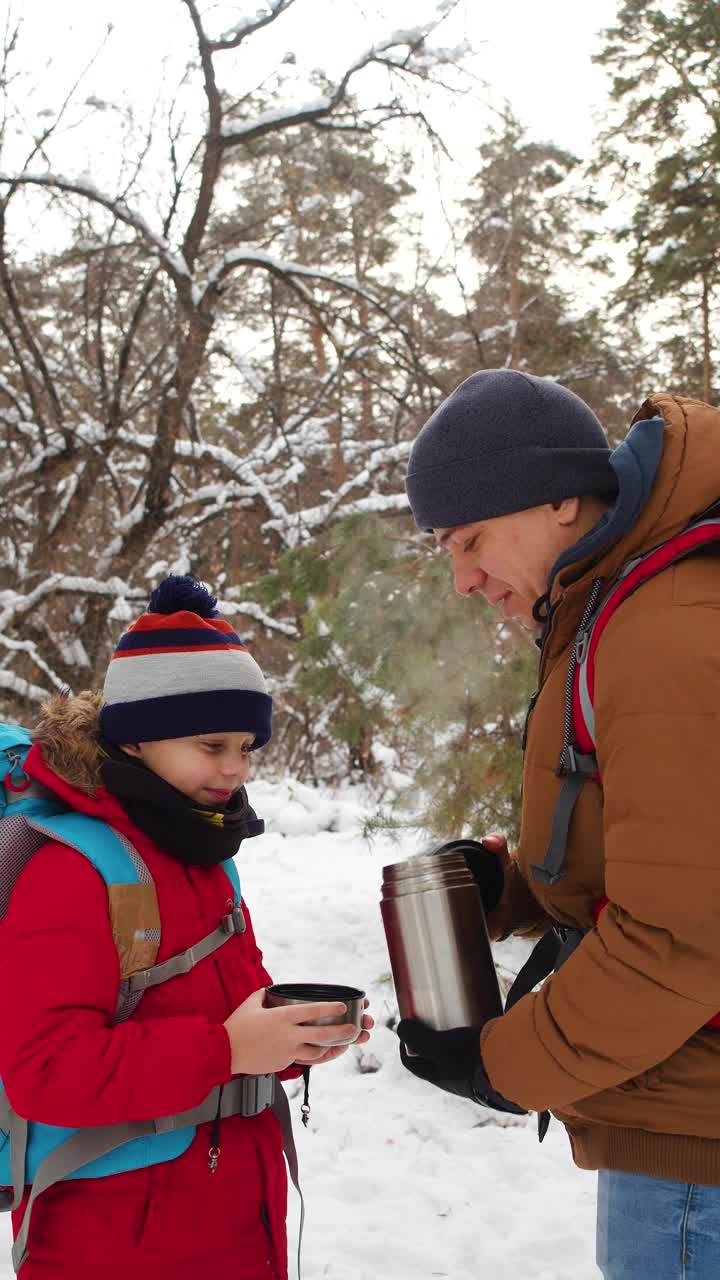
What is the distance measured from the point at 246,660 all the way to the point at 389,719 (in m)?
2.93

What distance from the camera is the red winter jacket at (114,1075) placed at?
1313mm

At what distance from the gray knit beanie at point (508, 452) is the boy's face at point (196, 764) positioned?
0.56 meters

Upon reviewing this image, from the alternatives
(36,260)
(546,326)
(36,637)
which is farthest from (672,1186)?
(546,326)

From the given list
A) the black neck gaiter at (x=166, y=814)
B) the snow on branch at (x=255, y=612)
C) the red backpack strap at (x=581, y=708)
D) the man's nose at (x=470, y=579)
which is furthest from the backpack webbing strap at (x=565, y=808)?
the snow on branch at (x=255, y=612)

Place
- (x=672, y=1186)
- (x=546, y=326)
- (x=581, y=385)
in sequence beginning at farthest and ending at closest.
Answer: (x=546, y=326) → (x=581, y=385) → (x=672, y=1186)

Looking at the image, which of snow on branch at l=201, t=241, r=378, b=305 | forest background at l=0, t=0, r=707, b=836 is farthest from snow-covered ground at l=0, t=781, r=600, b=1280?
snow on branch at l=201, t=241, r=378, b=305

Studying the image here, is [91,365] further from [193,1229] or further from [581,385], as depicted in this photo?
[193,1229]

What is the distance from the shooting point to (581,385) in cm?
1177

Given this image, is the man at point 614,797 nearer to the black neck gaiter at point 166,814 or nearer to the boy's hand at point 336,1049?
the boy's hand at point 336,1049

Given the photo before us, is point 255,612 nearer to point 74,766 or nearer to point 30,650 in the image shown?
point 30,650

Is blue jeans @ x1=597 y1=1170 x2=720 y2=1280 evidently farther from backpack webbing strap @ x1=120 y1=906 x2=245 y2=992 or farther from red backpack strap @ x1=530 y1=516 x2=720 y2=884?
backpack webbing strap @ x1=120 y1=906 x2=245 y2=992

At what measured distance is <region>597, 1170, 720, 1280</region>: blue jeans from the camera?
47.6 inches

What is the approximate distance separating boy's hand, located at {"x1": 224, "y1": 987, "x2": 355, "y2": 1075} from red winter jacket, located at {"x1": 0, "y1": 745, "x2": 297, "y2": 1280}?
2cm

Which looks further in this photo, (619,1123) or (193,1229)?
(193,1229)
